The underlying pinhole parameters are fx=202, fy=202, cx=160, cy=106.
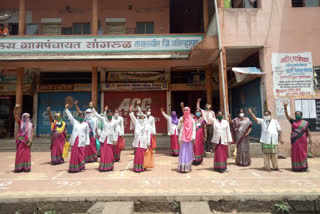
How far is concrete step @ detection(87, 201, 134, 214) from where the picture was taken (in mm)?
3535

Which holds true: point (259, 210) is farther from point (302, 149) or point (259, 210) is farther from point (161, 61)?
point (161, 61)

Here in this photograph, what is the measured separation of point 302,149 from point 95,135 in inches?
254

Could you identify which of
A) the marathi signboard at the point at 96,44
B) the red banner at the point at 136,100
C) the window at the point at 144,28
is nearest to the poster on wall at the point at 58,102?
the red banner at the point at 136,100

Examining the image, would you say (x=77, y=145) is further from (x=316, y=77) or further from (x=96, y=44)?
(x=316, y=77)

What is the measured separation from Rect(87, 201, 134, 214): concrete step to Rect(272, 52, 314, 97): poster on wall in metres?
6.89

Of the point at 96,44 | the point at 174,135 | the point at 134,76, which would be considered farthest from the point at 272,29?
the point at 96,44

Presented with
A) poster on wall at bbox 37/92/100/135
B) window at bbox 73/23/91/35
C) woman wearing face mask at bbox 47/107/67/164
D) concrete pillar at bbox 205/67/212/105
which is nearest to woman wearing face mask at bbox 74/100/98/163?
woman wearing face mask at bbox 47/107/67/164

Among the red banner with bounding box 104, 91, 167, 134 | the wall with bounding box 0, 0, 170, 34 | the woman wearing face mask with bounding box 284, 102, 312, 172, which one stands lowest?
the woman wearing face mask with bounding box 284, 102, 312, 172

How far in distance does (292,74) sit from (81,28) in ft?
37.5

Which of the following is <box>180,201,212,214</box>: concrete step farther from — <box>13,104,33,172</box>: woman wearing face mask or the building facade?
<box>13,104,33,172</box>: woman wearing face mask

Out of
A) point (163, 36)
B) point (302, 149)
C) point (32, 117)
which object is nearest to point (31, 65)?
point (32, 117)

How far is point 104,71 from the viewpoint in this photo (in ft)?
39.8

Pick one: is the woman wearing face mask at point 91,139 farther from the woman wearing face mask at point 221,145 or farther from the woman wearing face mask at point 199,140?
the woman wearing face mask at point 221,145

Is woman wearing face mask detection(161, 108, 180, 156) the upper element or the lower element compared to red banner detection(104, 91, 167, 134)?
lower
